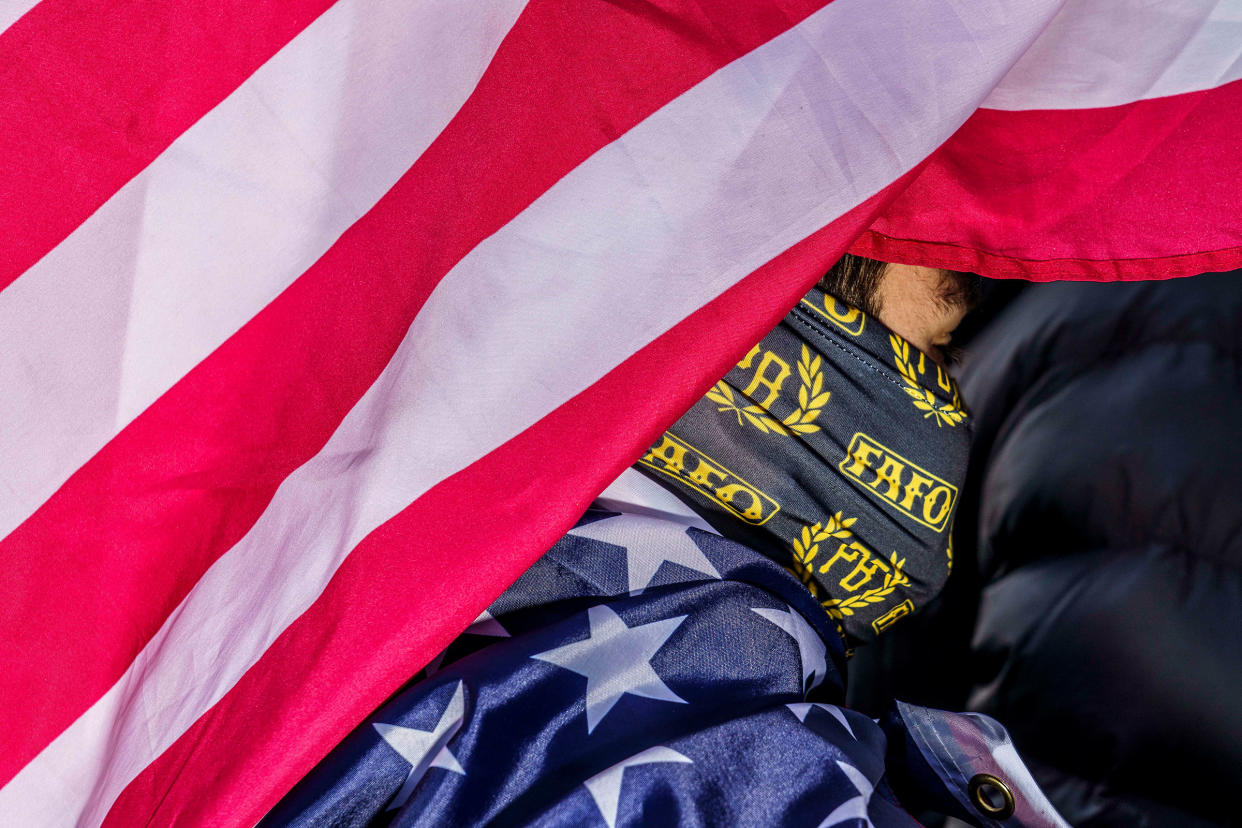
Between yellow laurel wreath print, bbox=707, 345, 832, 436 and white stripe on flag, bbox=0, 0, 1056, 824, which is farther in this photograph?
yellow laurel wreath print, bbox=707, 345, 832, 436

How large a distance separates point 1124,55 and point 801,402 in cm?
34

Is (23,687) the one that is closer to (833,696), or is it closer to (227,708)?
(227,708)

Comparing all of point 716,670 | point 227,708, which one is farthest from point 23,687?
point 716,670

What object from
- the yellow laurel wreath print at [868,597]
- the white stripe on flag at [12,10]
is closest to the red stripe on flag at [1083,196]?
the yellow laurel wreath print at [868,597]

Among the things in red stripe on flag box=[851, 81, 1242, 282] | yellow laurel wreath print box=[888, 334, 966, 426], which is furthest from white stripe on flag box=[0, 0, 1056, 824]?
yellow laurel wreath print box=[888, 334, 966, 426]

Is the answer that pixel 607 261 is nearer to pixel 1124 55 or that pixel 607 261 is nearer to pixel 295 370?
pixel 295 370

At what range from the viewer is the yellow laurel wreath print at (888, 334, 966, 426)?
0.70 m

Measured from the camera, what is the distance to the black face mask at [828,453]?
26.9 inches

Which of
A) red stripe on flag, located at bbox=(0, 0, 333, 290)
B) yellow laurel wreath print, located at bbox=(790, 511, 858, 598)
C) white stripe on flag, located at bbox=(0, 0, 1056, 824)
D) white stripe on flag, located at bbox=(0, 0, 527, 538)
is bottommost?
yellow laurel wreath print, located at bbox=(790, 511, 858, 598)

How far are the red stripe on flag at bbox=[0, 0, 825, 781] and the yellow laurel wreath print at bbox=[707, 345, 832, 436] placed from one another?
27 cm

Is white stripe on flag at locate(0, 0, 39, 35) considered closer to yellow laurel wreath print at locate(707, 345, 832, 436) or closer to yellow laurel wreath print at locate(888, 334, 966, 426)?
yellow laurel wreath print at locate(707, 345, 832, 436)

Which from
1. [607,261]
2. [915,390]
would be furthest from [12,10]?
[915,390]

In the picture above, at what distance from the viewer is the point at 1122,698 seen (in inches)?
27.2

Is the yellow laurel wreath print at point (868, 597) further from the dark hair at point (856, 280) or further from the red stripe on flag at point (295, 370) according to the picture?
the red stripe on flag at point (295, 370)
